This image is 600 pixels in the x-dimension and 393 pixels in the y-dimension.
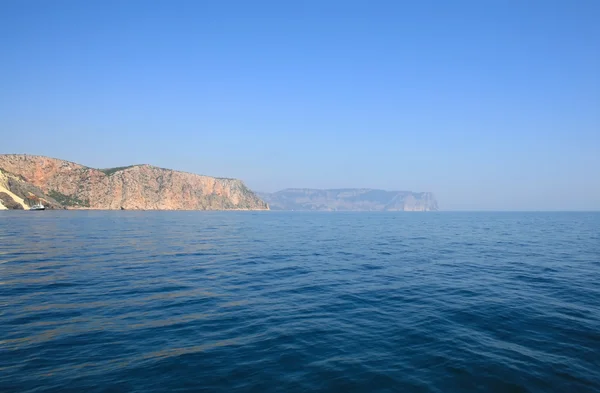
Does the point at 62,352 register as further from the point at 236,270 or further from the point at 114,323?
the point at 236,270

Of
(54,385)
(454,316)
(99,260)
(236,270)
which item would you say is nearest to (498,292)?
(454,316)

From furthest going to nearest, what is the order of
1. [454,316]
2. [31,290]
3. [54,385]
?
[31,290]
[454,316]
[54,385]

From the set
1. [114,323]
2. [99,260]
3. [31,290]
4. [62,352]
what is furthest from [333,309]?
[99,260]

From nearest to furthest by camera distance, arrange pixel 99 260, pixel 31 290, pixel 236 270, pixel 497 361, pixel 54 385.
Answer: pixel 54 385 < pixel 497 361 < pixel 31 290 < pixel 236 270 < pixel 99 260

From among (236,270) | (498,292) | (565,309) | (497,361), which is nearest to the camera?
(497,361)

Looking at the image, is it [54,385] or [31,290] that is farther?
[31,290]

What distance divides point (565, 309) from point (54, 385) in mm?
24006

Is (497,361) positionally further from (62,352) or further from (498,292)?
(62,352)

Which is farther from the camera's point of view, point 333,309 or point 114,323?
point 333,309

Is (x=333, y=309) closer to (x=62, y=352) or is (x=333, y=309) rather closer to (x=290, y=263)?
(x=62, y=352)

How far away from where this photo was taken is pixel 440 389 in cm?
984

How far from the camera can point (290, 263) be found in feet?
104

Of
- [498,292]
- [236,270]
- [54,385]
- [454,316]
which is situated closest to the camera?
[54,385]

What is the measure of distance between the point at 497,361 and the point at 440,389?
11.3ft
